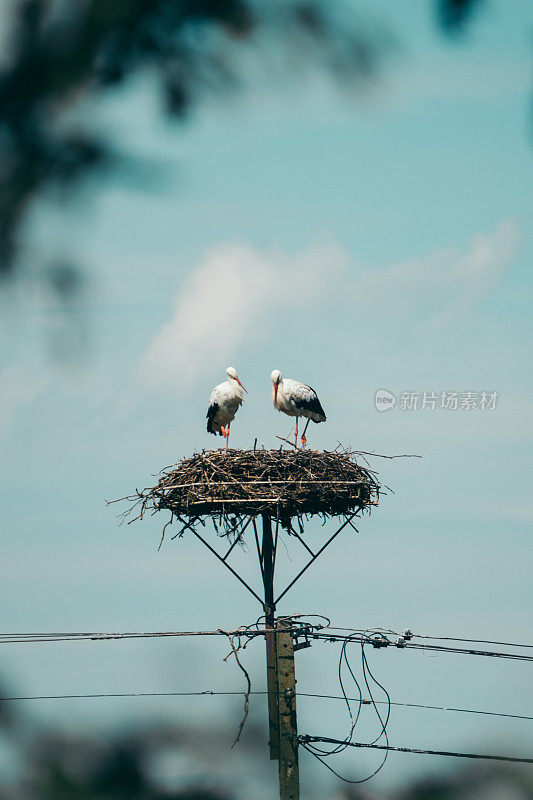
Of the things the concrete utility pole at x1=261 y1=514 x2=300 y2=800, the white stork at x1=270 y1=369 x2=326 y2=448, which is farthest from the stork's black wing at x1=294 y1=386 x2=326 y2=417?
the concrete utility pole at x1=261 y1=514 x2=300 y2=800

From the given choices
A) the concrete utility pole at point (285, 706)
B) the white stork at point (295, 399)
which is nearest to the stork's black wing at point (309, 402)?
the white stork at point (295, 399)

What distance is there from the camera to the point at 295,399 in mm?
13828

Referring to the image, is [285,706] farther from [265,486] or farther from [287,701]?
[265,486]

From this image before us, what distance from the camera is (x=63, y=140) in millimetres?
1748

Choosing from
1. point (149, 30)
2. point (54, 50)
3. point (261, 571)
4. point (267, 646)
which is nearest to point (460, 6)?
point (149, 30)

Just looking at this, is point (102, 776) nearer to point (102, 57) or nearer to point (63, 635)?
point (102, 57)

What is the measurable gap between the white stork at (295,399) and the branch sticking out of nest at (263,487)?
2823 millimetres

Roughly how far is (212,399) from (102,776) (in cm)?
1229

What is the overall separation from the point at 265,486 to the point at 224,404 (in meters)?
3.77

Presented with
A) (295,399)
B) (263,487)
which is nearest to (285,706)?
(263,487)

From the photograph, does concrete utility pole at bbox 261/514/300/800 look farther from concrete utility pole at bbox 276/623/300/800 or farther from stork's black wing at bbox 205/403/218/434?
stork's black wing at bbox 205/403/218/434

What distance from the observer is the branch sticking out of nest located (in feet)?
33.5

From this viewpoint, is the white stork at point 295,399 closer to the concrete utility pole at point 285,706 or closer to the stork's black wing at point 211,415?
the stork's black wing at point 211,415

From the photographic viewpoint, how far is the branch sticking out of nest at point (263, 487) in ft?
33.5
